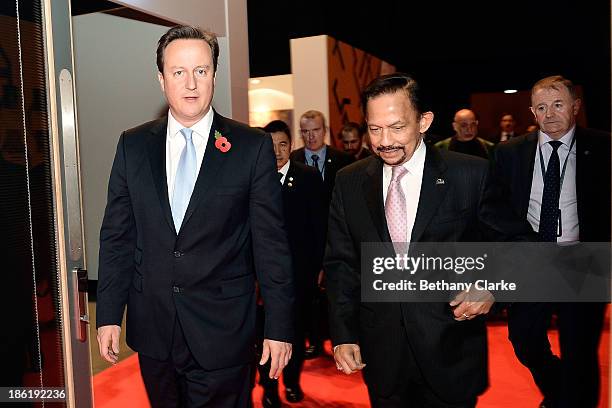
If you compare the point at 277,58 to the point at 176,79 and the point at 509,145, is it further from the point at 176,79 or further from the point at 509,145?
the point at 176,79

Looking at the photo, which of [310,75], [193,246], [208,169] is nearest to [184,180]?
[208,169]

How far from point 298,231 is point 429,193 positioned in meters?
1.70

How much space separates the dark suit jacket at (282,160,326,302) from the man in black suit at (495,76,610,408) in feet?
3.67

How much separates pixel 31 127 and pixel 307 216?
1.84m

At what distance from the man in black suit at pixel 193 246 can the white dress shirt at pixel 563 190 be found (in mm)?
1693

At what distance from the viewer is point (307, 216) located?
3.61m

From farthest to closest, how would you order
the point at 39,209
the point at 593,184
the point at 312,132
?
1. the point at 312,132
2. the point at 593,184
3. the point at 39,209

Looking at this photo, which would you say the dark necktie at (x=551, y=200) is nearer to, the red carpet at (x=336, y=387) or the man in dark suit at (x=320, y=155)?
the red carpet at (x=336, y=387)

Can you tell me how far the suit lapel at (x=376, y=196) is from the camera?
1.96 m

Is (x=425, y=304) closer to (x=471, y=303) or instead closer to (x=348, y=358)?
(x=471, y=303)

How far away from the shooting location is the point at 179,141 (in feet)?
6.59

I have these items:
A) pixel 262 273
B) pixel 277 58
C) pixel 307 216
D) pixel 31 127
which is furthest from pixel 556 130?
pixel 277 58

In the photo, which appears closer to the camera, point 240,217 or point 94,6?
point 240,217

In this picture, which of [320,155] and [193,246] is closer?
[193,246]
